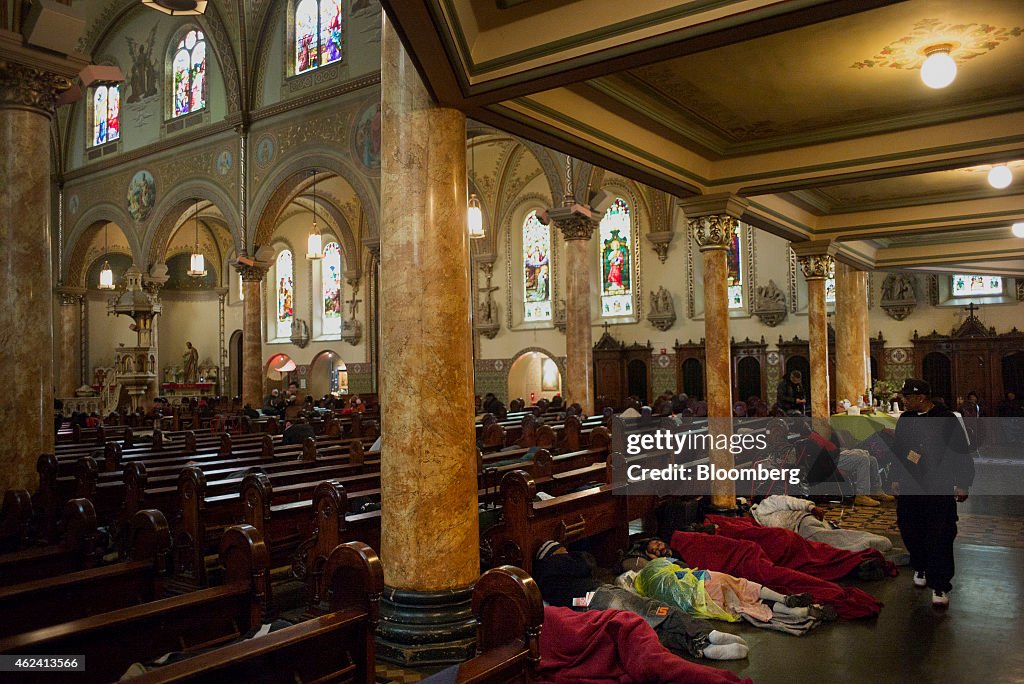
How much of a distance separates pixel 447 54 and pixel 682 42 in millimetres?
1310

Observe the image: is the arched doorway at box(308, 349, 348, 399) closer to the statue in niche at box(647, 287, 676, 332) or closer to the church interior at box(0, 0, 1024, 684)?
the church interior at box(0, 0, 1024, 684)

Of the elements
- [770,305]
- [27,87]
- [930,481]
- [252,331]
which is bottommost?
[930,481]

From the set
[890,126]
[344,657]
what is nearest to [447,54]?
[344,657]

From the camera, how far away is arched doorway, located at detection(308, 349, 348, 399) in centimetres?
2730

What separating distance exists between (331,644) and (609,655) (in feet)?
6.13

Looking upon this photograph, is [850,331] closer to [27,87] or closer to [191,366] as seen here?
[27,87]

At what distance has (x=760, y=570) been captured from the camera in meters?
6.07

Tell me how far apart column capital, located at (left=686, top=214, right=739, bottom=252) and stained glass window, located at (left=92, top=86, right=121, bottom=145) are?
19406mm

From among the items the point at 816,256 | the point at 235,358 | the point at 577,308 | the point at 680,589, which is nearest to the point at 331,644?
the point at 680,589

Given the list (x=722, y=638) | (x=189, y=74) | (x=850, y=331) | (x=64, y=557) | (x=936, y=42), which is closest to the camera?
(x=64, y=557)

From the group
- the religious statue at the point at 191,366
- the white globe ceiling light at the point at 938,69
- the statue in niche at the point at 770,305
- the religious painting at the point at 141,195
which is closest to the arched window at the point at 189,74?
the religious painting at the point at 141,195

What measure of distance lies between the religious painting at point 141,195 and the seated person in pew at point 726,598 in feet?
63.4

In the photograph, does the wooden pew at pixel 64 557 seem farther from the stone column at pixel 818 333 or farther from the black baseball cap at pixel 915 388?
the stone column at pixel 818 333

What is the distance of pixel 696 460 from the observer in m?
9.39
